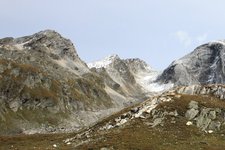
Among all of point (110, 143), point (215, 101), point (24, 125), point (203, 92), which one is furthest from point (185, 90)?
point (24, 125)

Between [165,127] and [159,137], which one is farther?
[165,127]

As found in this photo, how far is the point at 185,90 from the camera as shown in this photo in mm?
77250

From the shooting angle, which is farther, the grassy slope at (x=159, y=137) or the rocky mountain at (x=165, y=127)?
the rocky mountain at (x=165, y=127)

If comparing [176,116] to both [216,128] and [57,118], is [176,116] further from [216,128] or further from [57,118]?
[57,118]

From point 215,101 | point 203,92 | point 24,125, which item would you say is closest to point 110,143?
point 215,101

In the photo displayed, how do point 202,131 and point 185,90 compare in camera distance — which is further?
point 185,90

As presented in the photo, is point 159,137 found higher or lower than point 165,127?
lower

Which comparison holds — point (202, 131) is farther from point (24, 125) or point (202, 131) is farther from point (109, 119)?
point (24, 125)

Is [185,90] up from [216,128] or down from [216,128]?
up

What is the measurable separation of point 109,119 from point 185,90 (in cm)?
1776

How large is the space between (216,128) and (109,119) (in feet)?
53.6

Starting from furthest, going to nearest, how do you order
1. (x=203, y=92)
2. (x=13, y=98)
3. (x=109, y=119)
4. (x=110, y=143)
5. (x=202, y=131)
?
(x=13, y=98), (x=203, y=92), (x=109, y=119), (x=202, y=131), (x=110, y=143)

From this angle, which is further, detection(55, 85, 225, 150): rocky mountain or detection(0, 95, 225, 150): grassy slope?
detection(55, 85, 225, 150): rocky mountain

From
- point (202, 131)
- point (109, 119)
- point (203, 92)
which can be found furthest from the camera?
point (203, 92)
